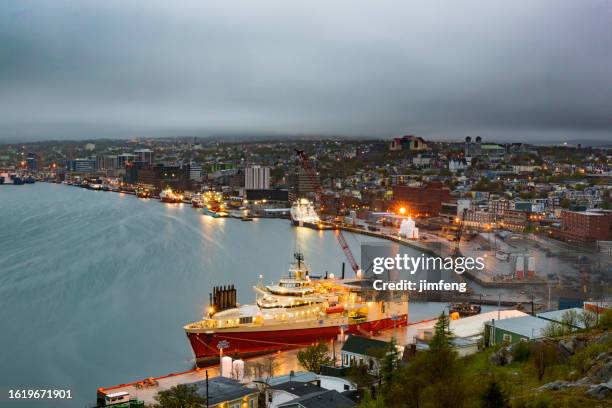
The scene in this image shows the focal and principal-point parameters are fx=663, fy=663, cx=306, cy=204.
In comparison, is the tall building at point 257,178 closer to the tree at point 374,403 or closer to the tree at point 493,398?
the tree at point 374,403

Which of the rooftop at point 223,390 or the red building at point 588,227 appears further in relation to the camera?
the red building at point 588,227

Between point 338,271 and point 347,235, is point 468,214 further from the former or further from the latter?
point 338,271

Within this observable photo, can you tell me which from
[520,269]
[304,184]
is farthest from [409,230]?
[304,184]

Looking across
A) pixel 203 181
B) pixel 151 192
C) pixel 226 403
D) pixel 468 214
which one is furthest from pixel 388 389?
pixel 203 181

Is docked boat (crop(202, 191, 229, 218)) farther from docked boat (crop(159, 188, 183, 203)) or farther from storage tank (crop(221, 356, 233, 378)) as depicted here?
storage tank (crop(221, 356, 233, 378))

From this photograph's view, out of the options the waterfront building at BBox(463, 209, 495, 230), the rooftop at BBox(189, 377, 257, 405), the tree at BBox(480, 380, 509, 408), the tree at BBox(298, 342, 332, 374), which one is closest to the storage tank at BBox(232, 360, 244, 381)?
the tree at BBox(298, 342, 332, 374)

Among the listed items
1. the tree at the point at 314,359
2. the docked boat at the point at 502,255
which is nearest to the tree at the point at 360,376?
the tree at the point at 314,359

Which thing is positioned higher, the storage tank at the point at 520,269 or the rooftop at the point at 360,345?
the rooftop at the point at 360,345
